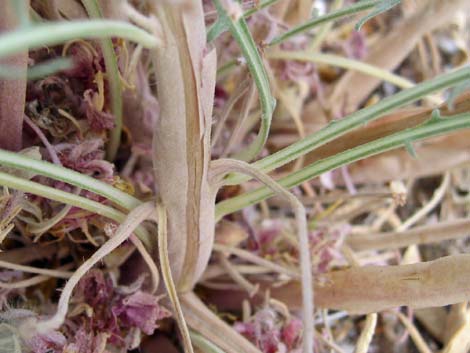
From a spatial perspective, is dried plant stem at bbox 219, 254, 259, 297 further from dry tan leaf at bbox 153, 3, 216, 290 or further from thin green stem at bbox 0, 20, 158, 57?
thin green stem at bbox 0, 20, 158, 57

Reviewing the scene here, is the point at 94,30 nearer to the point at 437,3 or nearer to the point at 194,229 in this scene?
the point at 194,229

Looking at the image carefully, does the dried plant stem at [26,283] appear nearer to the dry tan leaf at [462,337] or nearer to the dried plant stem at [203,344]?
the dried plant stem at [203,344]

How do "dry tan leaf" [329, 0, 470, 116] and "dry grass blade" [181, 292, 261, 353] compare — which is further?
"dry tan leaf" [329, 0, 470, 116]

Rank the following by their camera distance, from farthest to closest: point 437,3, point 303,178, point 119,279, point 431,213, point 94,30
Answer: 1. point 431,213
2. point 437,3
3. point 119,279
4. point 303,178
5. point 94,30

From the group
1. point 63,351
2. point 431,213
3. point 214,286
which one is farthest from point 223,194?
point 431,213

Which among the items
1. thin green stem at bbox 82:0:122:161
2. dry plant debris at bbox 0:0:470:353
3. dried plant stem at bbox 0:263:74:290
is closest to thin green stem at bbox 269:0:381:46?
dry plant debris at bbox 0:0:470:353

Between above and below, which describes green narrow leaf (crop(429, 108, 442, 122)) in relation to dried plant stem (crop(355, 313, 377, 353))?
above

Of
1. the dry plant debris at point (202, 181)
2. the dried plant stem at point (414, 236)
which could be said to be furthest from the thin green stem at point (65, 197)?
the dried plant stem at point (414, 236)

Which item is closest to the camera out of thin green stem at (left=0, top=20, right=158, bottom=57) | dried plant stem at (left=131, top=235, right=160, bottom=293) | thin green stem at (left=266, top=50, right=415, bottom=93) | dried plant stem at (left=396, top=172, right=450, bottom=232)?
thin green stem at (left=0, top=20, right=158, bottom=57)
